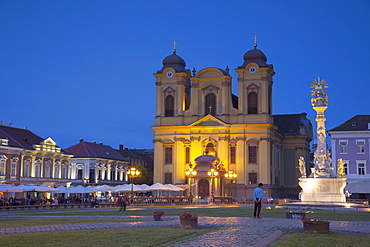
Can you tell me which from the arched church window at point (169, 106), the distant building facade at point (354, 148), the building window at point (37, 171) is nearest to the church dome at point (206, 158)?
the arched church window at point (169, 106)

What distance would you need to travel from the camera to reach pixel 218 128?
7112cm

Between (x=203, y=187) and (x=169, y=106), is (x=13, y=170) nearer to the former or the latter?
(x=169, y=106)

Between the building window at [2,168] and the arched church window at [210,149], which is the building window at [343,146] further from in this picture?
the building window at [2,168]

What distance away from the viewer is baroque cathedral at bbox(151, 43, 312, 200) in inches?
2753

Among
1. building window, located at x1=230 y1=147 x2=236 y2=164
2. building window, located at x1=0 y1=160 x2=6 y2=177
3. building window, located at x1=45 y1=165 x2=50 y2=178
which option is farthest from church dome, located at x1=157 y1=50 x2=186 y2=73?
building window, located at x1=0 y1=160 x2=6 y2=177

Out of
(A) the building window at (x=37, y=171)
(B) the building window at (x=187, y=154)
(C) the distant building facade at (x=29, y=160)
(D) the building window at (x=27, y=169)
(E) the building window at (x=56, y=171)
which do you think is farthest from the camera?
(E) the building window at (x=56, y=171)

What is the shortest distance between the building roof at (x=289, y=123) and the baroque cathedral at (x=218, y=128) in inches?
274

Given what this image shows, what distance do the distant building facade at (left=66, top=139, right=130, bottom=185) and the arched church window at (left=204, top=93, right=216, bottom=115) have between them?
27922 millimetres

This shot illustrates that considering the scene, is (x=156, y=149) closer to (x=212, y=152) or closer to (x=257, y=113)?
(x=212, y=152)

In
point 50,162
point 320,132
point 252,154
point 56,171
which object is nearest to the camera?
point 320,132

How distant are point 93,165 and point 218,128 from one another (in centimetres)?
3157

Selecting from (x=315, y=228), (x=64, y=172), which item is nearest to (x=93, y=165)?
(x=64, y=172)

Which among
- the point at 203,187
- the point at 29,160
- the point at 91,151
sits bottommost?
the point at 203,187

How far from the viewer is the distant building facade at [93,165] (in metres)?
94.3
